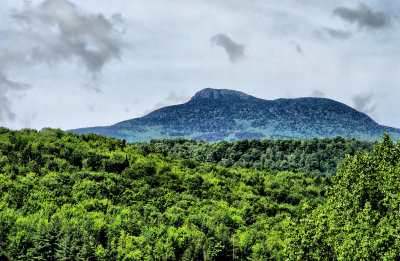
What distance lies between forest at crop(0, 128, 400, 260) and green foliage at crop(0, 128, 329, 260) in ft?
0.97

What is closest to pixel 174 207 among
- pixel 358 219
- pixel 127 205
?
pixel 127 205

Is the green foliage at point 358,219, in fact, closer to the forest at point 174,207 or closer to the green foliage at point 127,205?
the forest at point 174,207

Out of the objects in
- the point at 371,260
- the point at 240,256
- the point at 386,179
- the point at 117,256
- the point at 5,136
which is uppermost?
the point at 5,136

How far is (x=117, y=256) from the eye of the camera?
6662cm

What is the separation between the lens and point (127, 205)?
4156 inches

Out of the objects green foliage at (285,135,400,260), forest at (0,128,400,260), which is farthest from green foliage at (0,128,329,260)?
green foliage at (285,135,400,260)

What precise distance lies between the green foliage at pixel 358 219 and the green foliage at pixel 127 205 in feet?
11.0

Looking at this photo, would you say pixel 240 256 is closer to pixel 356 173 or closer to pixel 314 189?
pixel 356 173

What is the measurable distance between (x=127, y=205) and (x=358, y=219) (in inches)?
3219

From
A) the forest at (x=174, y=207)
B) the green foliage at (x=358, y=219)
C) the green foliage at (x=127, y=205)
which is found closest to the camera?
the green foliage at (x=358, y=219)

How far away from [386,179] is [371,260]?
962 centimetres

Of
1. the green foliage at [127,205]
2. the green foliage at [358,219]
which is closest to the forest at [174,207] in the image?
the green foliage at [358,219]

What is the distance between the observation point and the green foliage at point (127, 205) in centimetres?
6850

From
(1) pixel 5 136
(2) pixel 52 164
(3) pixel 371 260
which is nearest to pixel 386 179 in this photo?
(3) pixel 371 260
